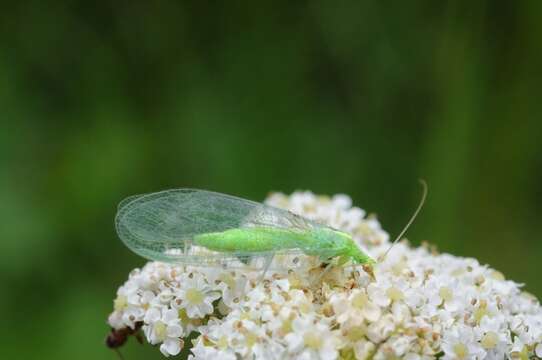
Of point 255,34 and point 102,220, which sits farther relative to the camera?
point 255,34

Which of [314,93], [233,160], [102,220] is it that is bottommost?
[102,220]

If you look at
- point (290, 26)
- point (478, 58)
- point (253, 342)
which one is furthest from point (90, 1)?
point (253, 342)

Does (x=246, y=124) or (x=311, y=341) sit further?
(x=246, y=124)

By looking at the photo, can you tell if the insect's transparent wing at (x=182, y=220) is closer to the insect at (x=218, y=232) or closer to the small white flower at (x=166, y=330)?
the insect at (x=218, y=232)

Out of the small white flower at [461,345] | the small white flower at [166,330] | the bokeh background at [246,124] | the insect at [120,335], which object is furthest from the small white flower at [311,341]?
the bokeh background at [246,124]

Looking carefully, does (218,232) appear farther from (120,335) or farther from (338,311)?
(338,311)

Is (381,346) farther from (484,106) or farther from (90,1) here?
(90,1)

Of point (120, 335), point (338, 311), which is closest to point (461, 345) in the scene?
point (338, 311)
